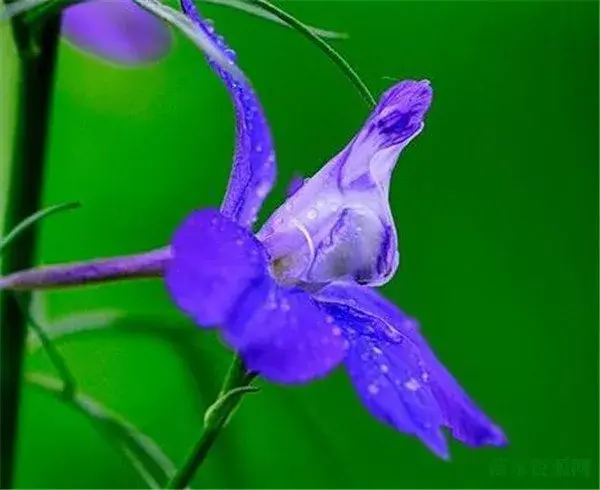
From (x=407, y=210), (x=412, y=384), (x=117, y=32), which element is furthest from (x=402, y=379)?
(x=407, y=210)

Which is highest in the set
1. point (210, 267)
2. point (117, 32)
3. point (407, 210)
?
point (210, 267)

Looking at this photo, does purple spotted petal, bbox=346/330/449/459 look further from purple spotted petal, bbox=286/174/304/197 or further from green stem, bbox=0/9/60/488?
green stem, bbox=0/9/60/488

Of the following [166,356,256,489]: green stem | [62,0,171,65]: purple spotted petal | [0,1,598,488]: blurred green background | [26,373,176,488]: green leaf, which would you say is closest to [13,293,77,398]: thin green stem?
[26,373,176,488]: green leaf

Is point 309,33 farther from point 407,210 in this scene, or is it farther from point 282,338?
point 407,210

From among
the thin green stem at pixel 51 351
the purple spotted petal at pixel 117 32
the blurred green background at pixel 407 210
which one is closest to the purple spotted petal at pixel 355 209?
the thin green stem at pixel 51 351

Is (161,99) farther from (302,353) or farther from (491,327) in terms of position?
(302,353)

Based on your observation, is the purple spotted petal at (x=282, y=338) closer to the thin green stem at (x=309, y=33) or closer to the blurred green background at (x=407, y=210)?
the thin green stem at (x=309, y=33)

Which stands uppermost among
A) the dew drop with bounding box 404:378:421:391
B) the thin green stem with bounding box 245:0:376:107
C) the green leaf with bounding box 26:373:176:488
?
the thin green stem with bounding box 245:0:376:107
